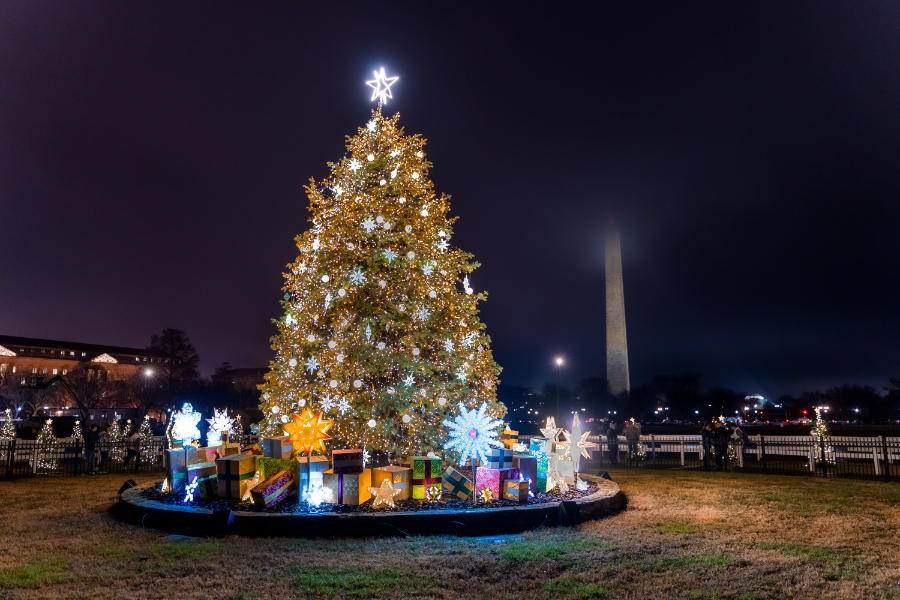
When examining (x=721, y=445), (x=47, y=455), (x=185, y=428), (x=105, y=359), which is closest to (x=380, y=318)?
(x=185, y=428)

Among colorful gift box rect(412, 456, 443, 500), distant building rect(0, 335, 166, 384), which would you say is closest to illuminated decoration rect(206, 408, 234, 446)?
colorful gift box rect(412, 456, 443, 500)

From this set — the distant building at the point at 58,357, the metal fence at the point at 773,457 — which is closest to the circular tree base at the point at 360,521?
the metal fence at the point at 773,457

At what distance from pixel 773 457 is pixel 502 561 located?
21.6m

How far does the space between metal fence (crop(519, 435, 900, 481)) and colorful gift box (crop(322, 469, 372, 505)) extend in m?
11.4

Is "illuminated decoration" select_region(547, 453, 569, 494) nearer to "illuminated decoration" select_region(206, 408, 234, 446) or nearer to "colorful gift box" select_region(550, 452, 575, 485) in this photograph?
"colorful gift box" select_region(550, 452, 575, 485)

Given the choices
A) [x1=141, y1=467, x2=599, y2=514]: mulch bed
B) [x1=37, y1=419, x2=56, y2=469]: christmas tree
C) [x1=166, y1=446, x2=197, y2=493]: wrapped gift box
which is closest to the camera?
[x1=141, y1=467, x2=599, y2=514]: mulch bed

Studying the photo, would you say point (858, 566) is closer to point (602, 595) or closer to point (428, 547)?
point (602, 595)

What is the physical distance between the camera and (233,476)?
9.57 m

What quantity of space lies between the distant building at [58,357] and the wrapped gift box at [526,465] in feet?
338

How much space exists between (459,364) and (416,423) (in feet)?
4.66

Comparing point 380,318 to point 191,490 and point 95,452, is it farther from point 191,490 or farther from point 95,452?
point 95,452

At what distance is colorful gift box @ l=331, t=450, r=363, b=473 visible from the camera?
919 cm

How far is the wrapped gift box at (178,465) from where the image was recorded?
10.2m

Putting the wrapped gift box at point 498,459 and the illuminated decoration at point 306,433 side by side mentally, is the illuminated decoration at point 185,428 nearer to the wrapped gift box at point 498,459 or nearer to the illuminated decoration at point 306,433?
the illuminated decoration at point 306,433
